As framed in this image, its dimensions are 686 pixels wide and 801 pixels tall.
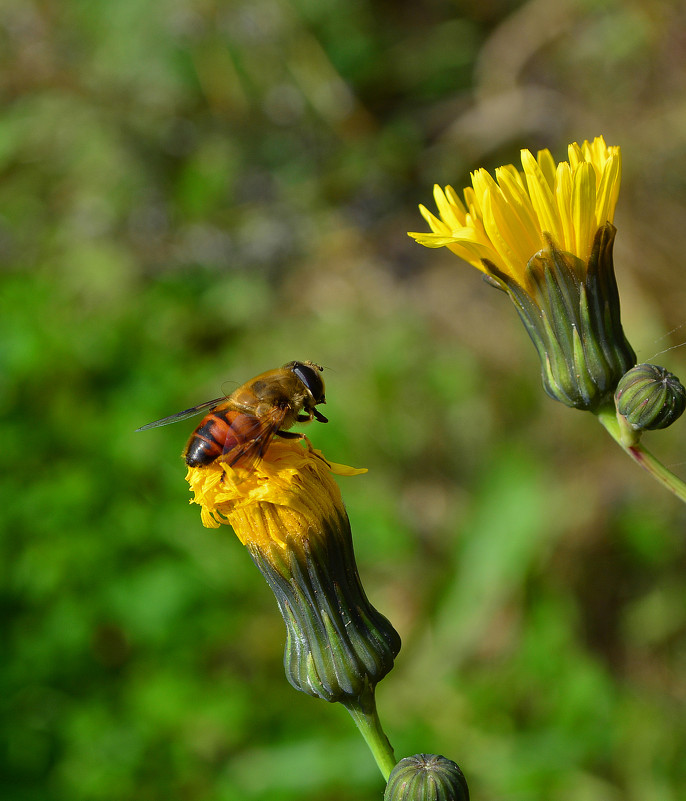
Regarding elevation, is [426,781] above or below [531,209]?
below

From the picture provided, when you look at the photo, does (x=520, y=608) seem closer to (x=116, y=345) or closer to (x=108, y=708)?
(x=108, y=708)

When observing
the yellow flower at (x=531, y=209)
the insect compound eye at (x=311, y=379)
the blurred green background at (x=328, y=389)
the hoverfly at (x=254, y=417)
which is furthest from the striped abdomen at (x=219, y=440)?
the blurred green background at (x=328, y=389)

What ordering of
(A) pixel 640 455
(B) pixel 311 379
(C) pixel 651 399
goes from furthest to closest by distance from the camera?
(B) pixel 311 379 → (A) pixel 640 455 → (C) pixel 651 399

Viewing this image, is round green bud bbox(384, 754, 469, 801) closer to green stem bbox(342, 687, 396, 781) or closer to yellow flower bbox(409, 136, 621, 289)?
green stem bbox(342, 687, 396, 781)

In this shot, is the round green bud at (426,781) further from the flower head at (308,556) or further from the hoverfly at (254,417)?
the hoverfly at (254,417)

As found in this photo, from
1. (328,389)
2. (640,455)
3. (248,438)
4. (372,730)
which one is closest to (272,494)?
(248,438)

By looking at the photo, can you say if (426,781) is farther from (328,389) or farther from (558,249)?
(328,389)
